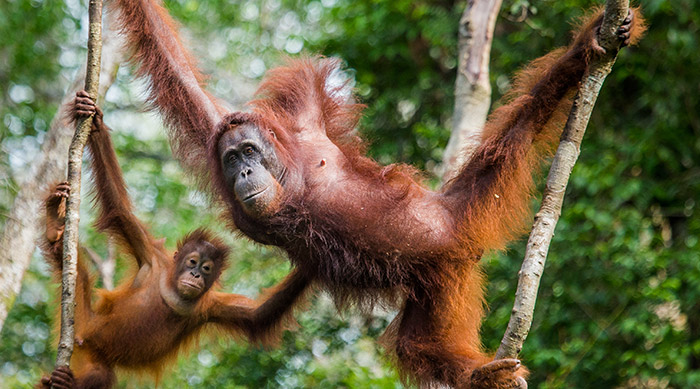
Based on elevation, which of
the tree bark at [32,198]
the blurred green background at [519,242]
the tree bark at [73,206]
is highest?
the tree bark at [73,206]

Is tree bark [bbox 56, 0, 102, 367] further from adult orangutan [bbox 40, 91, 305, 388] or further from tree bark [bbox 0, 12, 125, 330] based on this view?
tree bark [bbox 0, 12, 125, 330]

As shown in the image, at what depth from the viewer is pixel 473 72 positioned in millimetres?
5008

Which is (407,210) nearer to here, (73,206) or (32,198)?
(73,206)

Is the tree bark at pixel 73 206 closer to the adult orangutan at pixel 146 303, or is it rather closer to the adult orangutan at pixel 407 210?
the adult orangutan at pixel 146 303

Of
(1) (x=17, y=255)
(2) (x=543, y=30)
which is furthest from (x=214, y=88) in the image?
(1) (x=17, y=255)

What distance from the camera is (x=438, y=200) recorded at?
4020 mm

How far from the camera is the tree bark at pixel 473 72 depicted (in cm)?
496

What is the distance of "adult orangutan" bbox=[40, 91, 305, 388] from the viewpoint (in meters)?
4.52

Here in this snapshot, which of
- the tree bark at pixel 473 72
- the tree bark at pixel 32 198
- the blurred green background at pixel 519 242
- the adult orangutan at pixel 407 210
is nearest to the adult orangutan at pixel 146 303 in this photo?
the blurred green background at pixel 519 242

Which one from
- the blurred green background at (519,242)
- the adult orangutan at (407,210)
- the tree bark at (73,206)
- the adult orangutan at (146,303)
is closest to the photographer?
the tree bark at (73,206)

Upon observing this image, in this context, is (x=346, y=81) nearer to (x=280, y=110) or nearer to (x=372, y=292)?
(x=280, y=110)

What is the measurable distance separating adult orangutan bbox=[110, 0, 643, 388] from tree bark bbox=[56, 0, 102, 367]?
2.37 ft

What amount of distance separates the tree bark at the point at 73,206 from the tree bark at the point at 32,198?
1139 millimetres

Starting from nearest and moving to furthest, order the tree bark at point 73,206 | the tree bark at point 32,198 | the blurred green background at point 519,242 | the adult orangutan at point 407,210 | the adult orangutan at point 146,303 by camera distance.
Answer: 1. the tree bark at point 73,206
2. the adult orangutan at point 407,210
3. the adult orangutan at point 146,303
4. the tree bark at point 32,198
5. the blurred green background at point 519,242
